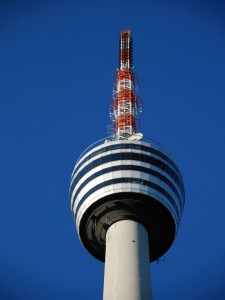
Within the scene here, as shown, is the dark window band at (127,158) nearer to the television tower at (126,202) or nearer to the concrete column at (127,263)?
the television tower at (126,202)

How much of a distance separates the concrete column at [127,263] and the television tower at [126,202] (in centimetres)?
11

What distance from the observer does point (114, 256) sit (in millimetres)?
66812

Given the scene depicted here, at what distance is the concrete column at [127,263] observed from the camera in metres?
62.8

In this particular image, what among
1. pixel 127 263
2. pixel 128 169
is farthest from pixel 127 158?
pixel 127 263

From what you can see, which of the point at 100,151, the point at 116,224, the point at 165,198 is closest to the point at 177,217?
the point at 165,198

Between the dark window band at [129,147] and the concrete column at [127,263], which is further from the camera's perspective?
the dark window band at [129,147]

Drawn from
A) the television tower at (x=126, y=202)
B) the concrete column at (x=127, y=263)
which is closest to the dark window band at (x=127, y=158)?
the television tower at (x=126, y=202)

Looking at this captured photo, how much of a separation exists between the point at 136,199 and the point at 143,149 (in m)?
7.15

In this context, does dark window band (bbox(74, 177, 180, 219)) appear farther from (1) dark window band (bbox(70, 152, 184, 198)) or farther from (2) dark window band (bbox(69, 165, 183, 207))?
(1) dark window band (bbox(70, 152, 184, 198))

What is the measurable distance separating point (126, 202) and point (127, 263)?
25.6 feet

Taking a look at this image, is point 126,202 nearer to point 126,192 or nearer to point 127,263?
point 126,192

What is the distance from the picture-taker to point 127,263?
65438mm

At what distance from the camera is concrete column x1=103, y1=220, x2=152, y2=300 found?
6284 centimetres

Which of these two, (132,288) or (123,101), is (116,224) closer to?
(132,288)
